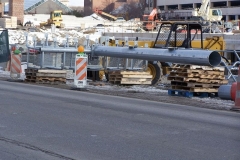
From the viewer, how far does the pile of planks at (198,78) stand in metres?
19.5

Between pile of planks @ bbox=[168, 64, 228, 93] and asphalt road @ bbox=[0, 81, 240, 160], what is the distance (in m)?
2.57

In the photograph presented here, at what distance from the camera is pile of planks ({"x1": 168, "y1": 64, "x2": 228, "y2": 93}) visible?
19453mm

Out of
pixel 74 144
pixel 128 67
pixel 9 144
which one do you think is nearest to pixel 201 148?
pixel 74 144

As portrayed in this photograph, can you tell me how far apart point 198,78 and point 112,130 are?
8.32 meters

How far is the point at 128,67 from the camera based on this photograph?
2586 centimetres

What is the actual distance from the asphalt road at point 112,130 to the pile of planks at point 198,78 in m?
2.57

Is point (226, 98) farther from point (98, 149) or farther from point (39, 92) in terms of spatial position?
point (98, 149)

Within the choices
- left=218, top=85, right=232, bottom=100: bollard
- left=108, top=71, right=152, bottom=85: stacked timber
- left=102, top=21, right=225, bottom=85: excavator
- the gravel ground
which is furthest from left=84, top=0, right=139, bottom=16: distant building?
left=218, top=85, right=232, bottom=100: bollard

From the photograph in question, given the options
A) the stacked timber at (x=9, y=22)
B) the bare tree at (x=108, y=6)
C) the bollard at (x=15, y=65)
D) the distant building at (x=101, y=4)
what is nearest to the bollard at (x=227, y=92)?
the bollard at (x=15, y=65)

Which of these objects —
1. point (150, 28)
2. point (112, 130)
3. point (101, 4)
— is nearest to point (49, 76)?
point (112, 130)

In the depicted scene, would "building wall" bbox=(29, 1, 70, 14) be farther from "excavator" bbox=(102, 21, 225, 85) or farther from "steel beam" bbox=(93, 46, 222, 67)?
"steel beam" bbox=(93, 46, 222, 67)

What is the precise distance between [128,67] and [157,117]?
12040 millimetres

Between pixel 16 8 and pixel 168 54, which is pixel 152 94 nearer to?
pixel 168 54

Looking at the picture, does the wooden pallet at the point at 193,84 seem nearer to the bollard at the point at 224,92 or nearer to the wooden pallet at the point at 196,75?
the wooden pallet at the point at 196,75
